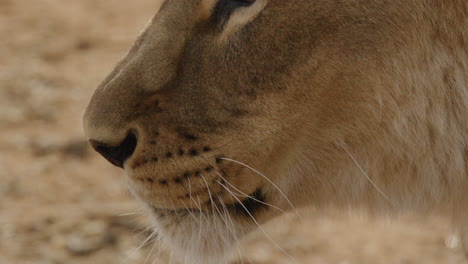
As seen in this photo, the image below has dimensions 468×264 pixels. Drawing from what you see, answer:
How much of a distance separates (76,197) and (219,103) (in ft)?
6.85

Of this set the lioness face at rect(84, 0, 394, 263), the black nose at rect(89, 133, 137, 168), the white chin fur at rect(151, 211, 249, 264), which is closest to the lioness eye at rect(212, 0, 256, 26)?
the lioness face at rect(84, 0, 394, 263)

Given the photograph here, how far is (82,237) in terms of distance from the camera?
337 cm

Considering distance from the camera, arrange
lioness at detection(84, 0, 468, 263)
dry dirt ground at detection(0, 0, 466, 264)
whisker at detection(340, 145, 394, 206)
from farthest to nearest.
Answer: dry dirt ground at detection(0, 0, 466, 264) → whisker at detection(340, 145, 394, 206) → lioness at detection(84, 0, 468, 263)

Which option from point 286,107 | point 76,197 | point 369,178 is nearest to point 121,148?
point 286,107

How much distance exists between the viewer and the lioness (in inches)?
79.3

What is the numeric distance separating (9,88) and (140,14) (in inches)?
70.9

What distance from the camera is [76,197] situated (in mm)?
4004

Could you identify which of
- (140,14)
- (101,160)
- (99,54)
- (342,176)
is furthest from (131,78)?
(140,14)

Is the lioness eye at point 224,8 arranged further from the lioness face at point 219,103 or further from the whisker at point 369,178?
the whisker at point 369,178

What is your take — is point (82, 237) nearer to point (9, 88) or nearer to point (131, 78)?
point (131, 78)

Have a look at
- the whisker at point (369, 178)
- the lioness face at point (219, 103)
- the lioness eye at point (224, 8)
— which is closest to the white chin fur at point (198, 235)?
the lioness face at point (219, 103)

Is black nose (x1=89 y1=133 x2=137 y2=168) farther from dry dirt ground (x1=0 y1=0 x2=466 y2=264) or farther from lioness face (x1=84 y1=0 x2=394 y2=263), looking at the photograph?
dry dirt ground (x1=0 y1=0 x2=466 y2=264)

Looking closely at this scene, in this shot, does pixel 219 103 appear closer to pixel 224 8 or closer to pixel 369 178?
pixel 224 8

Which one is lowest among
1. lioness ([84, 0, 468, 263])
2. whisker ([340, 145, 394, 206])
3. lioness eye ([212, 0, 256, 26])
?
whisker ([340, 145, 394, 206])
